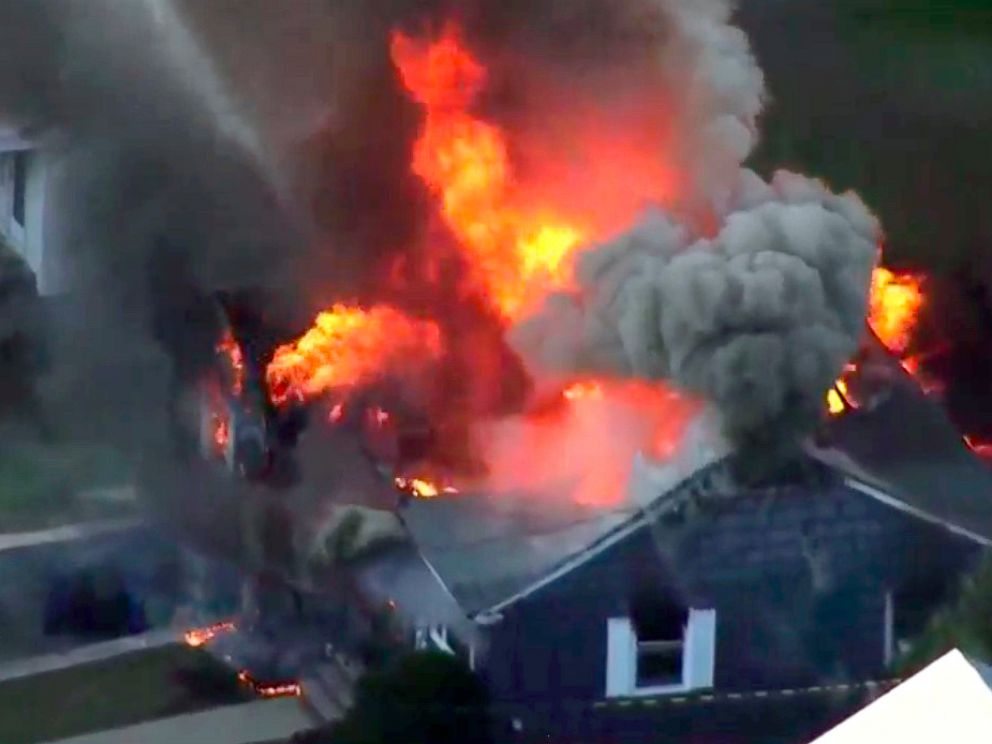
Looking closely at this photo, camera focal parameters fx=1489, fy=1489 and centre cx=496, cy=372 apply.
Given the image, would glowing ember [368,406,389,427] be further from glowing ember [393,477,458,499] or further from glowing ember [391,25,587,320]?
glowing ember [391,25,587,320]

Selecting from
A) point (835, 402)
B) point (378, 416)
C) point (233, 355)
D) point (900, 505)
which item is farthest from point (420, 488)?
point (900, 505)

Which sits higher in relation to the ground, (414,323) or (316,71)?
(316,71)

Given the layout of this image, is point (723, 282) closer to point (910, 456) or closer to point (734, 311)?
point (734, 311)

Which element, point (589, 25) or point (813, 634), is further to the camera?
point (813, 634)

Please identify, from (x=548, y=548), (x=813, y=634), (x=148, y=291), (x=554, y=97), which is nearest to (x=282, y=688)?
(x=548, y=548)

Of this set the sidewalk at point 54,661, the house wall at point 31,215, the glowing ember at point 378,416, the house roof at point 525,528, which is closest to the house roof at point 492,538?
the house roof at point 525,528

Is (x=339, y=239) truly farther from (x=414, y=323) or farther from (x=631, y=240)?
(x=631, y=240)

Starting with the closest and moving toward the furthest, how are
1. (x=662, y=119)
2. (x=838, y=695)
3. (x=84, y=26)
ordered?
(x=84, y=26)
(x=662, y=119)
(x=838, y=695)
